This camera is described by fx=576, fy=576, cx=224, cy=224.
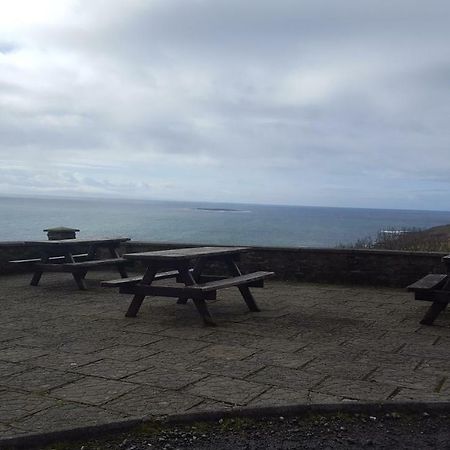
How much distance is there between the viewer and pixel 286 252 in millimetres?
10312

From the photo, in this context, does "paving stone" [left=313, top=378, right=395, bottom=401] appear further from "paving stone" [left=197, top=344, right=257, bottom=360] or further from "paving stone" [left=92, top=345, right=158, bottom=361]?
"paving stone" [left=92, top=345, right=158, bottom=361]

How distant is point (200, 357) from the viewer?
4.83 m

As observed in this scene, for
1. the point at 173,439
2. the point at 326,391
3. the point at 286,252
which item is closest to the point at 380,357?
the point at 326,391

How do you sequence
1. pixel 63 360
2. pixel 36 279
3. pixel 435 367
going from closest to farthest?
pixel 435 367 < pixel 63 360 < pixel 36 279

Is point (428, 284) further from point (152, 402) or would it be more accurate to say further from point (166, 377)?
point (152, 402)

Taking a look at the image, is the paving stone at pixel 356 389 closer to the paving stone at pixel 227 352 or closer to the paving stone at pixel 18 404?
the paving stone at pixel 227 352

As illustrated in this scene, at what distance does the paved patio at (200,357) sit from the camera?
3.66 meters

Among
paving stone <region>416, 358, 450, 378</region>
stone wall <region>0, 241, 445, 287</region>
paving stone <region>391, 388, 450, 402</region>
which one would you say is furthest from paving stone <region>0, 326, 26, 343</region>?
stone wall <region>0, 241, 445, 287</region>

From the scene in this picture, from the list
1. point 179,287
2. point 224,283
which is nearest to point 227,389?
point 179,287

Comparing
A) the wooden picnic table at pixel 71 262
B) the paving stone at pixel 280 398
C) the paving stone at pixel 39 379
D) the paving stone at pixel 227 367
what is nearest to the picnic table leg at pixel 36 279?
the wooden picnic table at pixel 71 262

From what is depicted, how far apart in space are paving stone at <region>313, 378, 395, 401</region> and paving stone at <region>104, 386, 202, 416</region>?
2.99 feet

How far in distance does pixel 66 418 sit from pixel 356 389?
1919 millimetres

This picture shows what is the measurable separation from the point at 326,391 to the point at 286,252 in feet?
21.2

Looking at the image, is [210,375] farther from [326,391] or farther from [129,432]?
[129,432]
